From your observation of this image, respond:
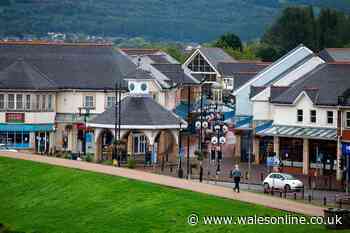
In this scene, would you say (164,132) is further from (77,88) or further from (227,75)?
(227,75)

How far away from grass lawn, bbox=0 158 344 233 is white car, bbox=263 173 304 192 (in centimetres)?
645

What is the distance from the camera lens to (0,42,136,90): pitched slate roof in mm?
86875

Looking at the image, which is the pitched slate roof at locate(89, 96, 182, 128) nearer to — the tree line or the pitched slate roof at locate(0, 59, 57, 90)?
the pitched slate roof at locate(0, 59, 57, 90)

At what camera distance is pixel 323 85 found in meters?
73.2

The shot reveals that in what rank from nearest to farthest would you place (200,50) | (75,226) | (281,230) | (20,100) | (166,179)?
(281,230) < (75,226) < (166,179) < (20,100) < (200,50)

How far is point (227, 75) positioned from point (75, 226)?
255 feet

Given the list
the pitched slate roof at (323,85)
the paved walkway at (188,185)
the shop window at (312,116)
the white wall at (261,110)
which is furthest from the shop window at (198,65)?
the paved walkway at (188,185)

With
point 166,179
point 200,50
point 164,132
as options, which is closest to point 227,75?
point 200,50

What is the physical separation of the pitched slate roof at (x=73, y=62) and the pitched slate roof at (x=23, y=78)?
0.71 m

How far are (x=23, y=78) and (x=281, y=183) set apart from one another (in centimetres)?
2790

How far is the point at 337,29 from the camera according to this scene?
168m

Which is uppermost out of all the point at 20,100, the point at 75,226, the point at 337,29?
the point at 337,29

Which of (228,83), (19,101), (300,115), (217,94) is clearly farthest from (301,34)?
(300,115)

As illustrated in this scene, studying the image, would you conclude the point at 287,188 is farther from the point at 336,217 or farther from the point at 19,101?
the point at 19,101
